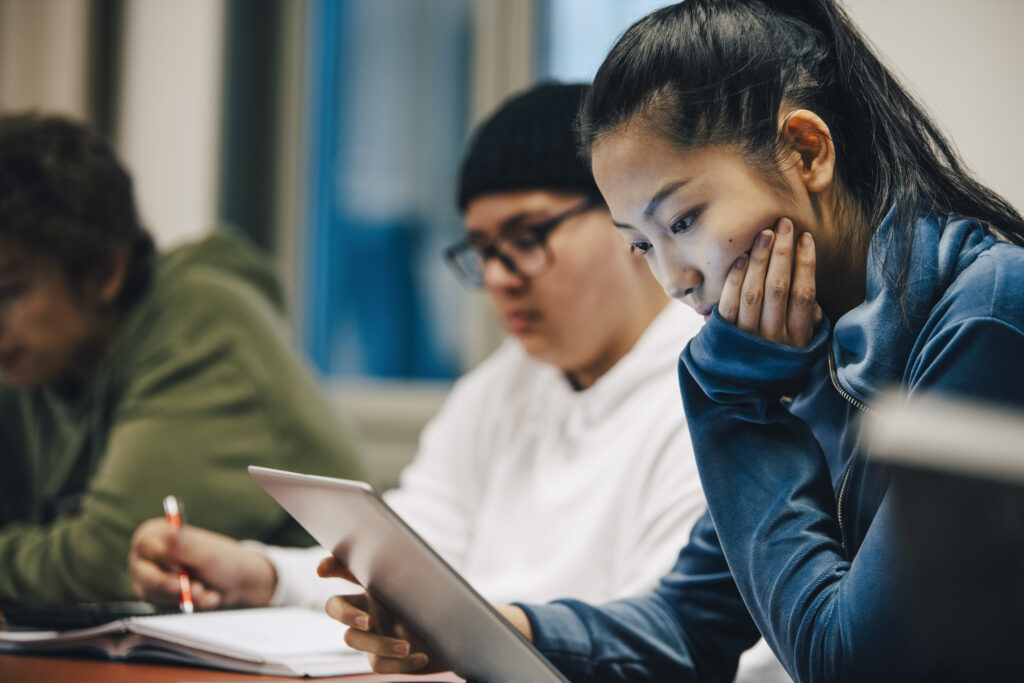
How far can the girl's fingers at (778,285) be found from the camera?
28.9 inches

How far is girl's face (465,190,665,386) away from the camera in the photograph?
1355 millimetres

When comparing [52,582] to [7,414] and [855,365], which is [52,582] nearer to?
[7,414]

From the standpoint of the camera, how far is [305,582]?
1282mm

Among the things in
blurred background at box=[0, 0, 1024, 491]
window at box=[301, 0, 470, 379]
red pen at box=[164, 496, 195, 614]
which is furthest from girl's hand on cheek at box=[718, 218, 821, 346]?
window at box=[301, 0, 470, 379]

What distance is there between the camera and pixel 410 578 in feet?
2.41

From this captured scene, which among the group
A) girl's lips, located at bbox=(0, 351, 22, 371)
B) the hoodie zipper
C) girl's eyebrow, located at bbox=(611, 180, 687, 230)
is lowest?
girl's lips, located at bbox=(0, 351, 22, 371)

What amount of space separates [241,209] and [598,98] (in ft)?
7.32

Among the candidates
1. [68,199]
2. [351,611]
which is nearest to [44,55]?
[68,199]

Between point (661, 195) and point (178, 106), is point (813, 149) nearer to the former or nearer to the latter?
point (661, 195)

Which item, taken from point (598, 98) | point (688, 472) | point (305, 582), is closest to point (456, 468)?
point (305, 582)

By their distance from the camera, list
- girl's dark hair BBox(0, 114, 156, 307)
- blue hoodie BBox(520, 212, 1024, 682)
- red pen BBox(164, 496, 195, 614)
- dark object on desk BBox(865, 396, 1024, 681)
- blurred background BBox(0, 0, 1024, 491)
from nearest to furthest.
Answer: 1. dark object on desk BBox(865, 396, 1024, 681)
2. blue hoodie BBox(520, 212, 1024, 682)
3. red pen BBox(164, 496, 195, 614)
4. girl's dark hair BBox(0, 114, 156, 307)
5. blurred background BBox(0, 0, 1024, 491)

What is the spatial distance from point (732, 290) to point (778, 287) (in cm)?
4

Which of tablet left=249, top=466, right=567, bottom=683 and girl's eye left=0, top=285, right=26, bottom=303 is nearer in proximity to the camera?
tablet left=249, top=466, right=567, bottom=683

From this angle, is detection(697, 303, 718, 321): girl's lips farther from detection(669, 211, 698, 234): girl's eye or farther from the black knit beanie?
the black knit beanie
